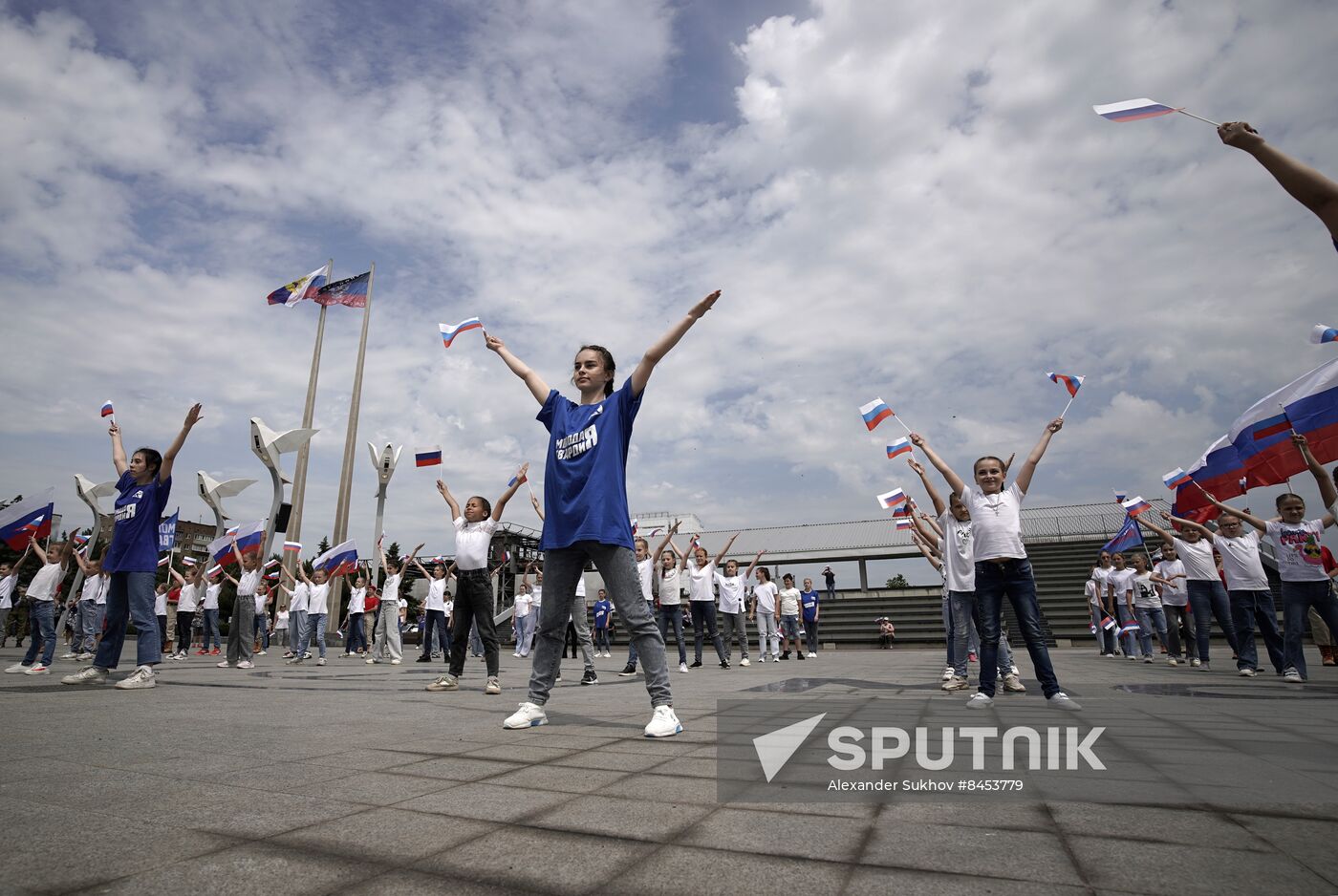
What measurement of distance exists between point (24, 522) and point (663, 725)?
14859 mm

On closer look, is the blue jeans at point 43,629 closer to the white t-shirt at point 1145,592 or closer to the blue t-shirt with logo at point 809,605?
the blue t-shirt with logo at point 809,605

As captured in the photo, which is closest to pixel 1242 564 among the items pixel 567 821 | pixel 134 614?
pixel 567 821

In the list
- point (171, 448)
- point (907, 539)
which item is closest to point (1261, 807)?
point (171, 448)

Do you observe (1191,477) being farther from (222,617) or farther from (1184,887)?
(222,617)

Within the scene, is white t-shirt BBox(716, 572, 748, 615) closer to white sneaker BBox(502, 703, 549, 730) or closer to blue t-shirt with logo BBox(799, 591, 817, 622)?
blue t-shirt with logo BBox(799, 591, 817, 622)

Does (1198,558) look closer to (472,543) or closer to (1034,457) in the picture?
(1034,457)

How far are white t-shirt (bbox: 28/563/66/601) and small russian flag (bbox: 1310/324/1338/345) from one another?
15077 millimetres

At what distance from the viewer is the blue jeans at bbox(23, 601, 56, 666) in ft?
27.2

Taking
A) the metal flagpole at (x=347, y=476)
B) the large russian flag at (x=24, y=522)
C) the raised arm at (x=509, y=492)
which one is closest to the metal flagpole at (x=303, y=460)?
the metal flagpole at (x=347, y=476)

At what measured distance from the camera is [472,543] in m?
7.41

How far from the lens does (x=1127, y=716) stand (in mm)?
4445

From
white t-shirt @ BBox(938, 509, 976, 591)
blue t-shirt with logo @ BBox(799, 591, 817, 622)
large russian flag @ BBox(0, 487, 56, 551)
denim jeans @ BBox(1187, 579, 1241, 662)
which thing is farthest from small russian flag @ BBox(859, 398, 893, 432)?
large russian flag @ BBox(0, 487, 56, 551)

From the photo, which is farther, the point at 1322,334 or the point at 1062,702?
the point at 1322,334

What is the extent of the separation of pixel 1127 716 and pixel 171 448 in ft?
24.2
